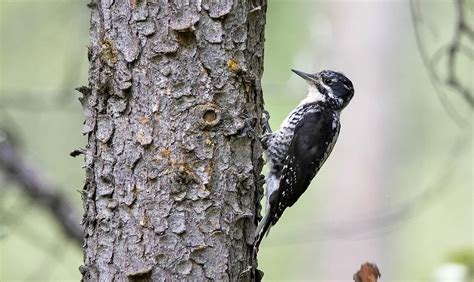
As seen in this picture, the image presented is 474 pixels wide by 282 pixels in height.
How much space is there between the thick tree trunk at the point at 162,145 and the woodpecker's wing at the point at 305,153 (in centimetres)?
146

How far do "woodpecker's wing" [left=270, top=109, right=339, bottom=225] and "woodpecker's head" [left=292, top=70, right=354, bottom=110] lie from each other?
A: 12 centimetres

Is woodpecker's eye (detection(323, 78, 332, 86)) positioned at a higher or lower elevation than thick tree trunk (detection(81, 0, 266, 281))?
higher

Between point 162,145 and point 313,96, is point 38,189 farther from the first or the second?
point 162,145

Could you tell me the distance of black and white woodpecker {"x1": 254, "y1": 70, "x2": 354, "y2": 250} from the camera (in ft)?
15.7

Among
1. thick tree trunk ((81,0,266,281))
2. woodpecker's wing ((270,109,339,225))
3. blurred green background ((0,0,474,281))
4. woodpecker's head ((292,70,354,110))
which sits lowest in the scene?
thick tree trunk ((81,0,266,281))

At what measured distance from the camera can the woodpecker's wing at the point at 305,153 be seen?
4.77m

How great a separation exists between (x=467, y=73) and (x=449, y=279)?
650 centimetres

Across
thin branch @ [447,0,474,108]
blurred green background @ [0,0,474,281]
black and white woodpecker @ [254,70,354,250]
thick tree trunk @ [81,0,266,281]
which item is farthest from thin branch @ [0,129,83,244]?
thin branch @ [447,0,474,108]

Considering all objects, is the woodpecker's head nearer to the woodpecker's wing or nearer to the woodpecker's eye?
the woodpecker's eye

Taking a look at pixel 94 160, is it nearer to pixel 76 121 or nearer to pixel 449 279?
pixel 449 279

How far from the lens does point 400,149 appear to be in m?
9.32

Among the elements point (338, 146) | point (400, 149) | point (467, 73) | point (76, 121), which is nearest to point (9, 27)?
point (76, 121)

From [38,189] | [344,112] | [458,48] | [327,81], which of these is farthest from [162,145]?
[344,112]

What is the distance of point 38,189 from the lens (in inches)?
214
